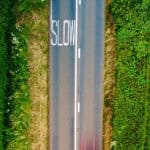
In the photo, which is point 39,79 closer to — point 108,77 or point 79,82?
point 79,82

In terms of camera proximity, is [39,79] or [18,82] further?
[39,79]

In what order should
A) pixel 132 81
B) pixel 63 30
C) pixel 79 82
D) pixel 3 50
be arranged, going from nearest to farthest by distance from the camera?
pixel 3 50 < pixel 132 81 < pixel 63 30 < pixel 79 82

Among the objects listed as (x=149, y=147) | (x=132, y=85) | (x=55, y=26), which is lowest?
(x=149, y=147)

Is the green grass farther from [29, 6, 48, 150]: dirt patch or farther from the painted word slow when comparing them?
the painted word slow

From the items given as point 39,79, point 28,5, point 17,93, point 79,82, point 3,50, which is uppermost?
point 28,5

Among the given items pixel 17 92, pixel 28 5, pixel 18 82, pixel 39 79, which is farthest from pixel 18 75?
pixel 28 5

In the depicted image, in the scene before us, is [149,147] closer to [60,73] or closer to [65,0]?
[60,73]

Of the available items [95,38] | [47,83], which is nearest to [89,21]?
[95,38]

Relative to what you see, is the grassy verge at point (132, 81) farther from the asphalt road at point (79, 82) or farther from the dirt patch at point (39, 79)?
the dirt patch at point (39, 79)
